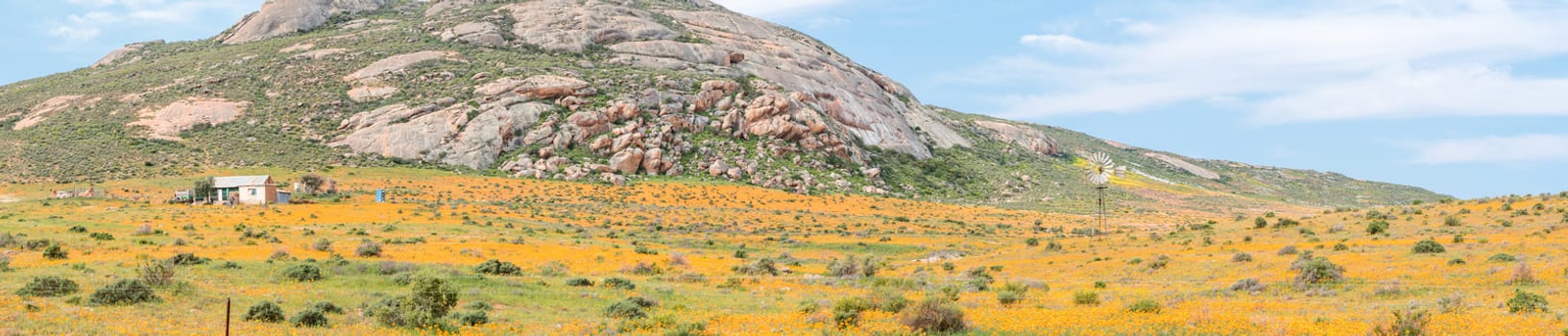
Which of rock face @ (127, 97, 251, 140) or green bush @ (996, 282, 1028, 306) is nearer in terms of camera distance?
green bush @ (996, 282, 1028, 306)

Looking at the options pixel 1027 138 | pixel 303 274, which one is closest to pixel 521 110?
pixel 303 274

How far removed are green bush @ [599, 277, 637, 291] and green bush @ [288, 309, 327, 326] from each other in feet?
30.6

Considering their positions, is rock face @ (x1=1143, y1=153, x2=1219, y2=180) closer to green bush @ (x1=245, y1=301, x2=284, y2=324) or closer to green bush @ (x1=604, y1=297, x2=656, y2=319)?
green bush @ (x1=604, y1=297, x2=656, y2=319)

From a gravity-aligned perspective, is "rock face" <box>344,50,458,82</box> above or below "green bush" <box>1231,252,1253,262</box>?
above

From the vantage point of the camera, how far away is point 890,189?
→ 9338 centimetres

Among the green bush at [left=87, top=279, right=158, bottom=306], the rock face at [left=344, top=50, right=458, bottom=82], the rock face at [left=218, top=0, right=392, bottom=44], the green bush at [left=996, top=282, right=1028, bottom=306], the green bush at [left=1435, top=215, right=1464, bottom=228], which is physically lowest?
the green bush at [left=996, top=282, right=1028, bottom=306]

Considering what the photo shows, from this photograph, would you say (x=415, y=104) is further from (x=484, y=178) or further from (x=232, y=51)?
(x=232, y=51)

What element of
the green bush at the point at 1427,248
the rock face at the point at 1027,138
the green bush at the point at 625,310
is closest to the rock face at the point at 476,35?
the rock face at the point at 1027,138

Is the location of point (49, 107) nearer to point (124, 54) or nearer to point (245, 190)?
point (124, 54)

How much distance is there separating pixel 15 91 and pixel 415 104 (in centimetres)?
5148

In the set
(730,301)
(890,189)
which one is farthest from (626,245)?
(890,189)

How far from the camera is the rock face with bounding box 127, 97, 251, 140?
84.2 meters

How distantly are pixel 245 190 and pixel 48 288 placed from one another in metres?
44.7

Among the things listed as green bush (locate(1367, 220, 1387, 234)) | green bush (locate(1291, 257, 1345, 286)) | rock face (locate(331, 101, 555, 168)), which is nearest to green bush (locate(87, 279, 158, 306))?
green bush (locate(1291, 257, 1345, 286))
